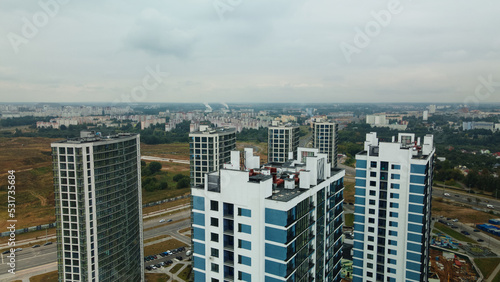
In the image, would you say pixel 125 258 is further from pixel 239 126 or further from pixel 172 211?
pixel 239 126

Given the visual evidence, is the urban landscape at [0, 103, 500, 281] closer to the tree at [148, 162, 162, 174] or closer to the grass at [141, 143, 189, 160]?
the tree at [148, 162, 162, 174]

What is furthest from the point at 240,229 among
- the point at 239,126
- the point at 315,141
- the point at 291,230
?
the point at 239,126

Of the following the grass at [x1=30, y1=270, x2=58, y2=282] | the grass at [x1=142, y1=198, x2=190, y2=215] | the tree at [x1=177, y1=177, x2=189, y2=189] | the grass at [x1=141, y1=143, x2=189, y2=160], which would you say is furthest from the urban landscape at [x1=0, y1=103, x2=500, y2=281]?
the grass at [x1=141, y1=143, x2=189, y2=160]

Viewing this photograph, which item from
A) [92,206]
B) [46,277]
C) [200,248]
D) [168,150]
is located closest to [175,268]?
[46,277]

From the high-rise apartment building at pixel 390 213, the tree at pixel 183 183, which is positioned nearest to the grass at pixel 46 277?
the high-rise apartment building at pixel 390 213

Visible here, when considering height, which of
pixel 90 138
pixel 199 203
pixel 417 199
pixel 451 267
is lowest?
pixel 451 267

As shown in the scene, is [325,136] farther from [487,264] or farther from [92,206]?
[92,206]
